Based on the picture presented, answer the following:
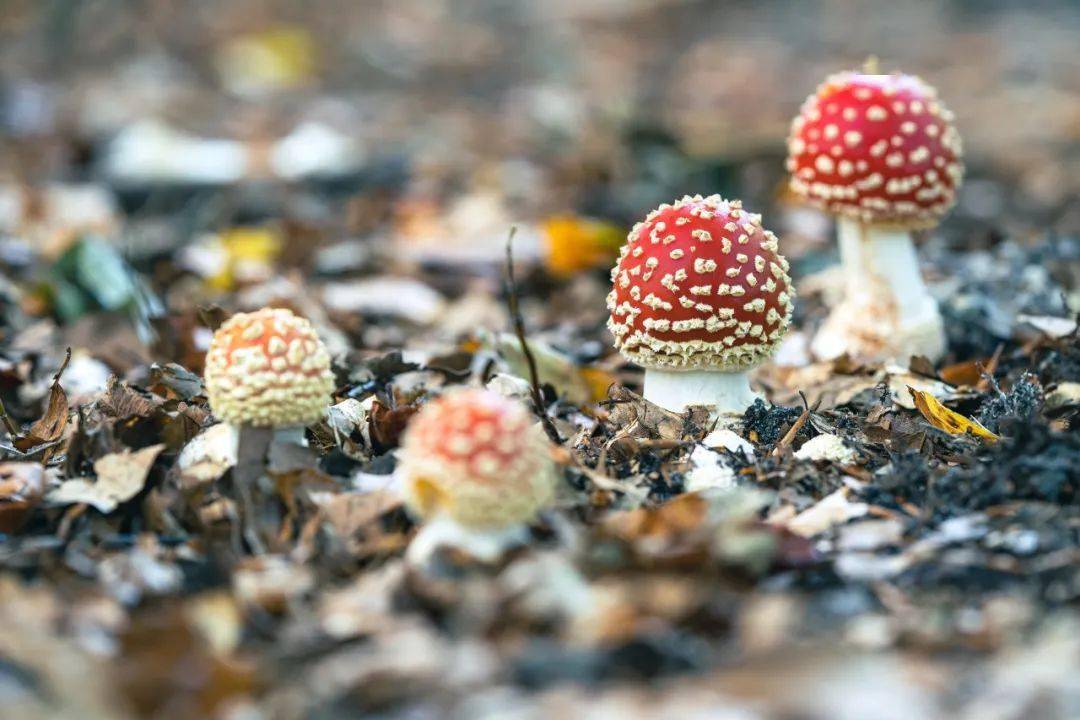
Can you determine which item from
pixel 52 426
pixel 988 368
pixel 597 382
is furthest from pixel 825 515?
pixel 52 426

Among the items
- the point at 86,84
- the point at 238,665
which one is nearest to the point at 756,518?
the point at 238,665

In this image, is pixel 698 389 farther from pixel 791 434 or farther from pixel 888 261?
pixel 888 261

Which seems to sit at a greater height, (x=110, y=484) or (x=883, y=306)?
(x=883, y=306)

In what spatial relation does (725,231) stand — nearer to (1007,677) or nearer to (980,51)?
(1007,677)

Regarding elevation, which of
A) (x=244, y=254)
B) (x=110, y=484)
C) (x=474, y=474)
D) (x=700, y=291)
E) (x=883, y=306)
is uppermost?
(x=700, y=291)

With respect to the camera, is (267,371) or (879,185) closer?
(267,371)

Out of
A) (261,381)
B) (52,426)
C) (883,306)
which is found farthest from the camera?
(883,306)

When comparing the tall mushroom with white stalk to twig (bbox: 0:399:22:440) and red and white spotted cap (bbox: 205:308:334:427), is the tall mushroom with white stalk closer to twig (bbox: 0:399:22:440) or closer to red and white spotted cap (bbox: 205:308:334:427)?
red and white spotted cap (bbox: 205:308:334:427)

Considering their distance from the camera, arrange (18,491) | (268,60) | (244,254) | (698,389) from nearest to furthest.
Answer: (18,491) → (698,389) → (244,254) → (268,60)
